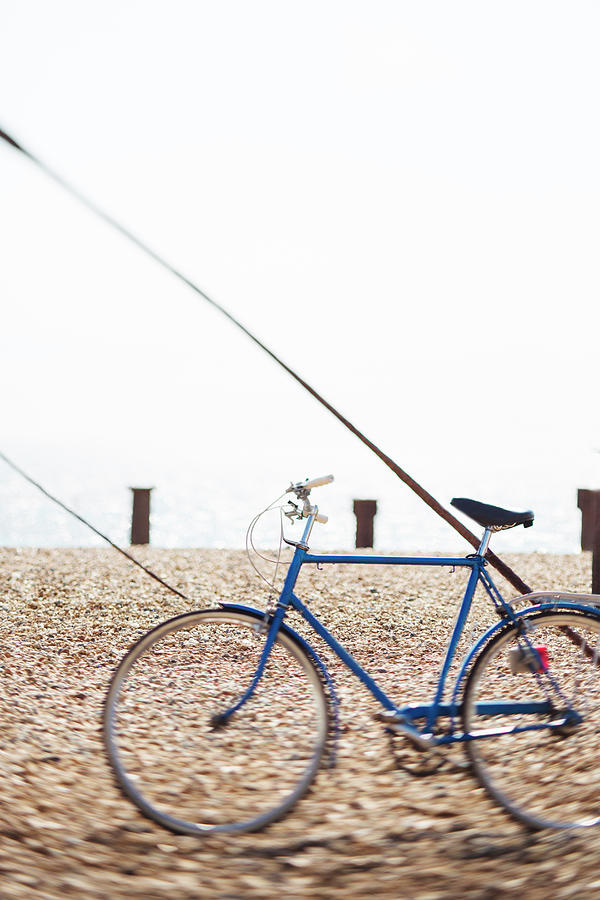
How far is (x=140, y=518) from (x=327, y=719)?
902 cm

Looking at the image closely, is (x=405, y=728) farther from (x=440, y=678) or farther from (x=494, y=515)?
(x=494, y=515)

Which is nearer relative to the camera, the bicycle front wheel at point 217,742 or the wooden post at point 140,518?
the bicycle front wheel at point 217,742

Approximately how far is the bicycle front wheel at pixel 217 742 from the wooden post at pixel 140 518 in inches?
310

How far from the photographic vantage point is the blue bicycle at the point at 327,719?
2791 mm

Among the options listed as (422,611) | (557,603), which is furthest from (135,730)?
(422,611)

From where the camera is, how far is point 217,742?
10.0 ft

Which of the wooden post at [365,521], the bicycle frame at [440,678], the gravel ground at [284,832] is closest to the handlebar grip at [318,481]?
the bicycle frame at [440,678]

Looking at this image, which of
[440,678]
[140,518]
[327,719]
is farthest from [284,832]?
[140,518]

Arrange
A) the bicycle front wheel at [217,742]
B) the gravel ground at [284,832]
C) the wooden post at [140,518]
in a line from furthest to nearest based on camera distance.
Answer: the wooden post at [140,518]
the bicycle front wheel at [217,742]
the gravel ground at [284,832]

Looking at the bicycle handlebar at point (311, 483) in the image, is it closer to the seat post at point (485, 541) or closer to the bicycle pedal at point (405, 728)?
the seat post at point (485, 541)

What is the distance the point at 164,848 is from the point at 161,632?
2.20ft

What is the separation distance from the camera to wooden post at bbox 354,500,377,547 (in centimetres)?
1172

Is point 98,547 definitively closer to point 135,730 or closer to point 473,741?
point 135,730

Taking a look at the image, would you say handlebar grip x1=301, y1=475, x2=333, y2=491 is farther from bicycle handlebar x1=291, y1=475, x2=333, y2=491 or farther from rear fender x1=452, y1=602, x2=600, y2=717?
rear fender x1=452, y1=602, x2=600, y2=717
